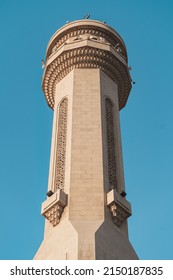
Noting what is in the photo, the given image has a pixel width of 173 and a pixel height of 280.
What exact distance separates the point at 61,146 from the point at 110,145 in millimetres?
1818

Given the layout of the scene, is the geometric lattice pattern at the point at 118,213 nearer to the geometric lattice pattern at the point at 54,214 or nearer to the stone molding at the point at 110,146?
the stone molding at the point at 110,146

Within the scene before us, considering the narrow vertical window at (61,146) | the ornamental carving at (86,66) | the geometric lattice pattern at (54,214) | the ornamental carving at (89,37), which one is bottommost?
the geometric lattice pattern at (54,214)

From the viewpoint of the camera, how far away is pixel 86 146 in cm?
1662

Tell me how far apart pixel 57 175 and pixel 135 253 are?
150 inches

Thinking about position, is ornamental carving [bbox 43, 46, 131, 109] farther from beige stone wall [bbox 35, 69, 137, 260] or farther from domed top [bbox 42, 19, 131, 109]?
beige stone wall [bbox 35, 69, 137, 260]

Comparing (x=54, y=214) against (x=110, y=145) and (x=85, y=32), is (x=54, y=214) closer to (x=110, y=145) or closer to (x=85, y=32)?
(x=110, y=145)

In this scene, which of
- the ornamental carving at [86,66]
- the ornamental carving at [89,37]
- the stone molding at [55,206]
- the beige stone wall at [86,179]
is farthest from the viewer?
the ornamental carving at [89,37]

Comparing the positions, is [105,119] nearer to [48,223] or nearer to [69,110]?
[69,110]

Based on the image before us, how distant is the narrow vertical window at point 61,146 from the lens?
54.2 feet

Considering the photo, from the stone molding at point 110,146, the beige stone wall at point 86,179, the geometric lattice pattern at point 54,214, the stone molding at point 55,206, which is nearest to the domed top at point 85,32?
the beige stone wall at point 86,179

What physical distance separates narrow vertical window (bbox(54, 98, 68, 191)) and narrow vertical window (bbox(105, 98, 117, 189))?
63.5 inches

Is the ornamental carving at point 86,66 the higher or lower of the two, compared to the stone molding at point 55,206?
higher

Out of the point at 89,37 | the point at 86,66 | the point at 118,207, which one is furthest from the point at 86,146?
the point at 89,37

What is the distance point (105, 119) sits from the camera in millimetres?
17844
